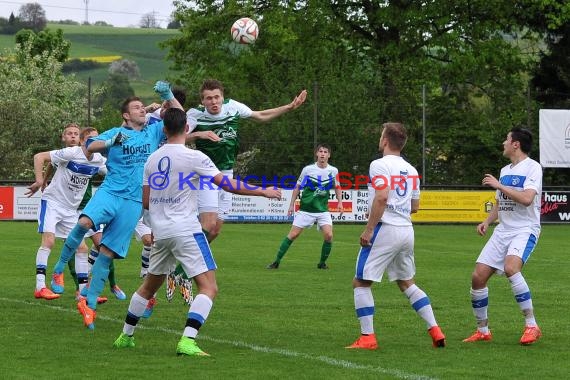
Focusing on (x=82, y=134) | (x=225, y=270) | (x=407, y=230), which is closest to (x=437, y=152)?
(x=225, y=270)

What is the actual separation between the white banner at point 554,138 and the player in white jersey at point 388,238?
27130 millimetres

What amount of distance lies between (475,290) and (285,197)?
75.0 ft

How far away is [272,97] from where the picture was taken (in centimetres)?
3609

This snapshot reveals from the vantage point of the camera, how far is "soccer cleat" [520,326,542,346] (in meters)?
9.48

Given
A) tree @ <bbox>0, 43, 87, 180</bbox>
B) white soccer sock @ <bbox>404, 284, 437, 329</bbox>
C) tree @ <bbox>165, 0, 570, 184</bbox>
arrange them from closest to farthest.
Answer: white soccer sock @ <bbox>404, 284, 437, 329</bbox> < tree @ <bbox>165, 0, 570, 184</bbox> < tree @ <bbox>0, 43, 87, 180</bbox>

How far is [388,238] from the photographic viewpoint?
9.13m

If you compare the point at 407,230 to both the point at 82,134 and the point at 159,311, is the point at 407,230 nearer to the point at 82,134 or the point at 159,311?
the point at 159,311

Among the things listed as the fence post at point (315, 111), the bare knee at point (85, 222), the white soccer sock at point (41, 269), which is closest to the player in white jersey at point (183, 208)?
the bare knee at point (85, 222)

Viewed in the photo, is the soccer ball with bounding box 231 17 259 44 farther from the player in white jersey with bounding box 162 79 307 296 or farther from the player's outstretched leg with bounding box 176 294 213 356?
the player's outstretched leg with bounding box 176 294 213 356

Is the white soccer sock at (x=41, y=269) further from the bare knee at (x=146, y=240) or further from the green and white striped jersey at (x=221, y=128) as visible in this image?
the green and white striped jersey at (x=221, y=128)

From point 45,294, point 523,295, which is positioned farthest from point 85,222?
point 523,295

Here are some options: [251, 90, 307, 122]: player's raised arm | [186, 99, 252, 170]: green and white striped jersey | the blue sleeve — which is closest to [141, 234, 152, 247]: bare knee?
[186, 99, 252, 170]: green and white striped jersey

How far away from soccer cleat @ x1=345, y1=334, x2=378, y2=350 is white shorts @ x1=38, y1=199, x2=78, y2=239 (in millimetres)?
5428

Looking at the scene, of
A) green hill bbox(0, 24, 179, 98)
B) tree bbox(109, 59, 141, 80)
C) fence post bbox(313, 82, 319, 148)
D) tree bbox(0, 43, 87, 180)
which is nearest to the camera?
fence post bbox(313, 82, 319, 148)
